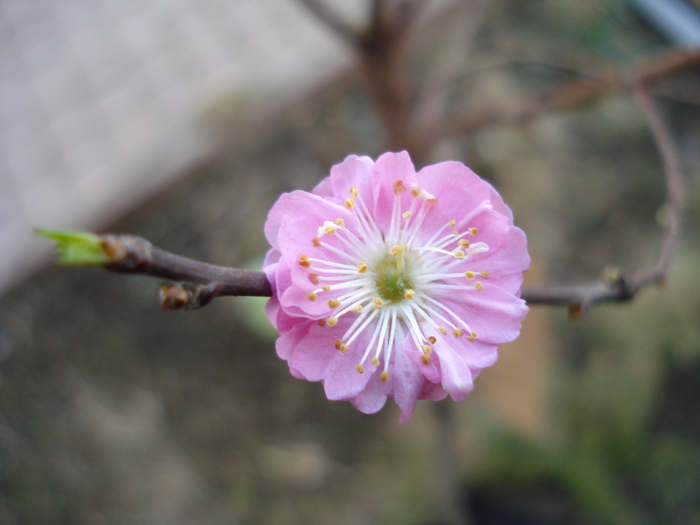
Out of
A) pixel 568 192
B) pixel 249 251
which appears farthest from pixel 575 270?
pixel 249 251

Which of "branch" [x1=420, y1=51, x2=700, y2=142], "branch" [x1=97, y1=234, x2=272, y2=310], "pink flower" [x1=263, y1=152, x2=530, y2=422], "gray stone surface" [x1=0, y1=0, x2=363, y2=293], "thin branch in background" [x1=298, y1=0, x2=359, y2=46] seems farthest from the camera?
"gray stone surface" [x1=0, y1=0, x2=363, y2=293]

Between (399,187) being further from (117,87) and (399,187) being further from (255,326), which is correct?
(117,87)

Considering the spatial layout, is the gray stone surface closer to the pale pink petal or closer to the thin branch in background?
the thin branch in background

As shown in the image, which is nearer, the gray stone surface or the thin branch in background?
the thin branch in background

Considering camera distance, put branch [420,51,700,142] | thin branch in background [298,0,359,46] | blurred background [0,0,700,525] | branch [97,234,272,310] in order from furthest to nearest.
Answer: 1. blurred background [0,0,700,525]
2. thin branch in background [298,0,359,46]
3. branch [420,51,700,142]
4. branch [97,234,272,310]

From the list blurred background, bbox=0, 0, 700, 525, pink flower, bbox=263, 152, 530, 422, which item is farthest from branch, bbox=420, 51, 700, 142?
pink flower, bbox=263, 152, 530, 422

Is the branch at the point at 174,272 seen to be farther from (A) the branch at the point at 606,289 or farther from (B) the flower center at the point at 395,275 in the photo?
(A) the branch at the point at 606,289

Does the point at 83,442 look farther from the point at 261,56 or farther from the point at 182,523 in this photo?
the point at 261,56
